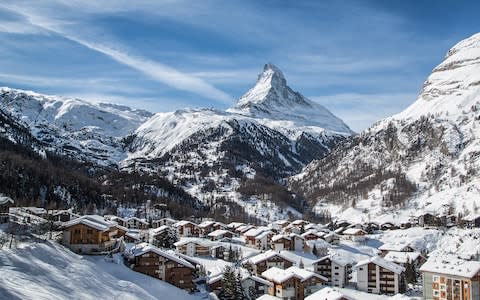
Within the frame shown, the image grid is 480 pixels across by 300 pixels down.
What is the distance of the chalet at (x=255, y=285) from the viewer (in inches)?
2267

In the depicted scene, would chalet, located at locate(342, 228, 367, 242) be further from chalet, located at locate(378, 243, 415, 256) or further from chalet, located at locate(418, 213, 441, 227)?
chalet, located at locate(418, 213, 441, 227)

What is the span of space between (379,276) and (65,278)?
45.3 metres

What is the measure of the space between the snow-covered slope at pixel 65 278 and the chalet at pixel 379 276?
30.8 metres

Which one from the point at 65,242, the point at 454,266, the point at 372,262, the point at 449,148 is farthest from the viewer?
the point at 449,148

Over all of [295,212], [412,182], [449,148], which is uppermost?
[449,148]

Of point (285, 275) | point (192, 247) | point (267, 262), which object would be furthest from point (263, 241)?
point (285, 275)

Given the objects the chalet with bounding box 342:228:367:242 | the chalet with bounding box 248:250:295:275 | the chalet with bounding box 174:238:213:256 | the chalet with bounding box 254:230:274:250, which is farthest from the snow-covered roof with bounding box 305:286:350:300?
the chalet with bounding box 342:228:367:242

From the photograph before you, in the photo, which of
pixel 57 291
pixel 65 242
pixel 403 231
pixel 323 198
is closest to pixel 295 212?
pixel 323 198

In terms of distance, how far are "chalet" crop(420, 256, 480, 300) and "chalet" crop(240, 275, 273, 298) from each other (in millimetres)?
18927

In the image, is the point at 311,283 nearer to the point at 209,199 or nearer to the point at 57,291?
the point at 57,291

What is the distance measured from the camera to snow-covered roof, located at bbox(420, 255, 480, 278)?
53500 mm

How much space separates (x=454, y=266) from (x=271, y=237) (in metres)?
45.0

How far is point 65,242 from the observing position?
46.8 m

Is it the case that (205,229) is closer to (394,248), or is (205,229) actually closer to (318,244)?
(318,244)
